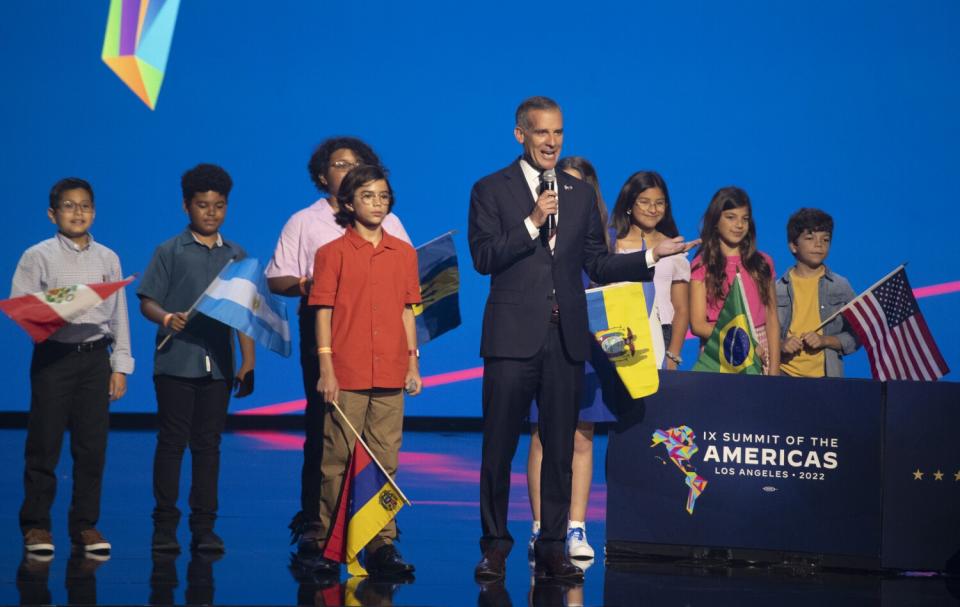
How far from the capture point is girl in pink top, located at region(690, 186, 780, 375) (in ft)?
15.9

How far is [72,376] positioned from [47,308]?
0.26 meters

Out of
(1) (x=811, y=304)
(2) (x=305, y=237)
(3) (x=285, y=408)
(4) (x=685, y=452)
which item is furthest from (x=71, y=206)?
(3) (x=285, y=408)

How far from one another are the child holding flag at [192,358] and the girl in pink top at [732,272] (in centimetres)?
180

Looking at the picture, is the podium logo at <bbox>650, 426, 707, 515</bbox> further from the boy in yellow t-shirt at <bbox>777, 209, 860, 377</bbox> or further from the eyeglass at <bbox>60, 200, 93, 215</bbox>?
the eyeglass at <bbox>60, 200, 93, 215</bbox>

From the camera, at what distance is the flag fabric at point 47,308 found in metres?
4.25

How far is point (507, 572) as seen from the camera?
4.10 m

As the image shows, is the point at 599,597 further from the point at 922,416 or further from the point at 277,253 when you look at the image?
the point at 277,253

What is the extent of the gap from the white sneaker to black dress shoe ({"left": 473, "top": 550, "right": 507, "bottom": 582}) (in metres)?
0.46

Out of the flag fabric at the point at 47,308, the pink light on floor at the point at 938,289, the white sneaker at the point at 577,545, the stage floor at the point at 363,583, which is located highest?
the pink light on floor at the point at 938,289

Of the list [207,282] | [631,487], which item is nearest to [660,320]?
[631,487]

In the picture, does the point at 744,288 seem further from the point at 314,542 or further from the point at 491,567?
the point at 314,542

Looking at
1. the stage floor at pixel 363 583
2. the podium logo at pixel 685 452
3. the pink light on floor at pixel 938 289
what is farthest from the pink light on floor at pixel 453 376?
the podium logo at pixel 685 452

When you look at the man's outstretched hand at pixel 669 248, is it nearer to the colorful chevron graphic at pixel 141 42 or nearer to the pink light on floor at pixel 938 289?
the pink light on floor at pixel 938 289

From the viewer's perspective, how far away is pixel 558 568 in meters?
3.92
